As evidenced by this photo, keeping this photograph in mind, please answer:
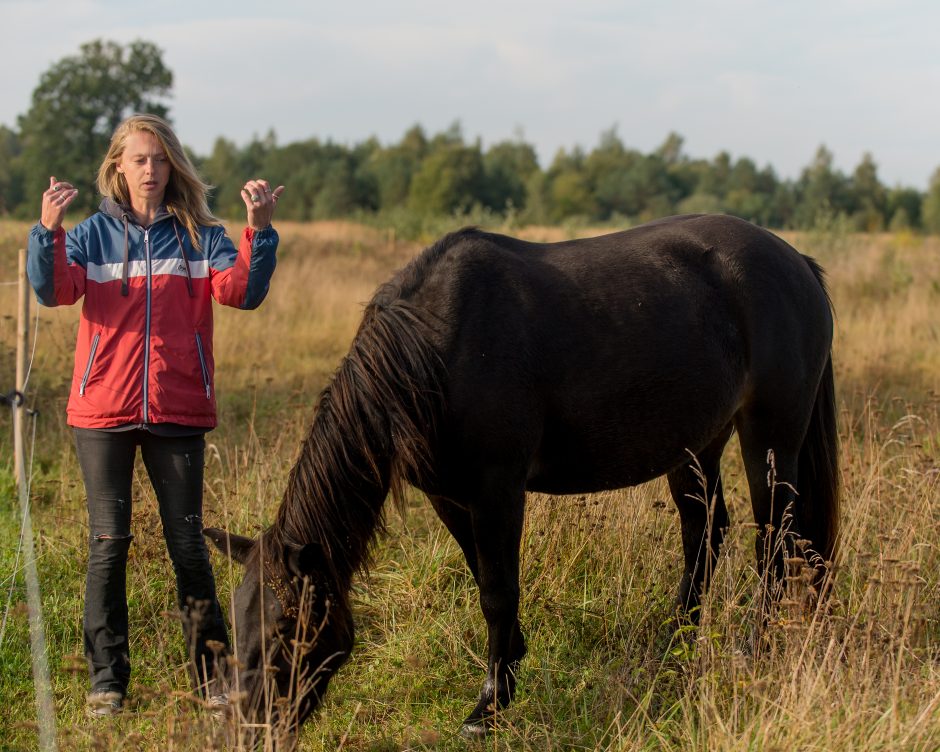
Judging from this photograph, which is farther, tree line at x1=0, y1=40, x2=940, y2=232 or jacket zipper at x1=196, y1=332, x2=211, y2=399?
tree line at x1=0, y1=40, x2=940, y2=232

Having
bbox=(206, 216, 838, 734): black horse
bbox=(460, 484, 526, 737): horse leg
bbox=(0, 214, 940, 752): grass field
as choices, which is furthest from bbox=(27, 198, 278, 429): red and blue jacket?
bbox=(460, 484, 526, 737): horse leg

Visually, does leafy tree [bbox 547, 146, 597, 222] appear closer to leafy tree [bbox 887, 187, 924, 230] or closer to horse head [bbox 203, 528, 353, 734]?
leafy tree [bbox 887, 187, 924, 230]

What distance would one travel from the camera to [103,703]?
3385mm

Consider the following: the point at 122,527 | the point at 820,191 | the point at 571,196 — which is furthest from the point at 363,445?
the point at 820,191

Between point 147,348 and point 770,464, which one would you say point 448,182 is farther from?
point 147,348

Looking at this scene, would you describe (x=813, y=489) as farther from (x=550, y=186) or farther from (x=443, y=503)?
(x=550, y=186)

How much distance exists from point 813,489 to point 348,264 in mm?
14192

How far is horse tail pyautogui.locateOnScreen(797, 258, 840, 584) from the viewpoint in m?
4.31

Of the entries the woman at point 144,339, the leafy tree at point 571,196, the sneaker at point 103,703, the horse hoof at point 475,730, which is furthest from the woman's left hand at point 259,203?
the leafy tree at point 571,196

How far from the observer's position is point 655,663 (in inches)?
147

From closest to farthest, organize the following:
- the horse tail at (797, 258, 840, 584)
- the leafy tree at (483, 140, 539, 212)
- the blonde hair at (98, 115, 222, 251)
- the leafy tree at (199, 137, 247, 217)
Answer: the blonde hair at (98, 115, 222, 251), the horse tail at (797, 258, 840, 584), the leafy tree at (483, 140, 539, 212), the leafy tree at (199, 137, 247, 217)

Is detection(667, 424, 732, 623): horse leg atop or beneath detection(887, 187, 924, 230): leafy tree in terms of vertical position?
beneath

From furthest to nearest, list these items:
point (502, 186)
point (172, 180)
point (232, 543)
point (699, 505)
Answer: point (502, 186), point (699, 505), point (172, 180), point (232, 543)

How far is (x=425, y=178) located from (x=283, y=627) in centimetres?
4474
